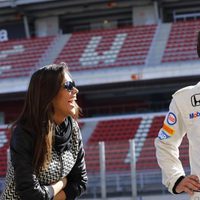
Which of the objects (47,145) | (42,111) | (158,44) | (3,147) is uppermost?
(42,111)

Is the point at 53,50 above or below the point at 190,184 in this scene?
below

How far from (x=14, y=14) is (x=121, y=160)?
12.6 metres

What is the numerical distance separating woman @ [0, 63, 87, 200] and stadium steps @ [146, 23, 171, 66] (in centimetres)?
1562

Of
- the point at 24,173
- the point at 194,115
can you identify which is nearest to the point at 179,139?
the point at 194,115

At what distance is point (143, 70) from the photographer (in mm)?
17594

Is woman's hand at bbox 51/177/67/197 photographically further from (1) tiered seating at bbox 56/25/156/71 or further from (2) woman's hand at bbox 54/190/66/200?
(1) tiered seating at bbox 56/25/156/71

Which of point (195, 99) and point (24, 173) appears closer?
point (24, 173)

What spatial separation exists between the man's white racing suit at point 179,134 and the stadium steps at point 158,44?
51.0 ft

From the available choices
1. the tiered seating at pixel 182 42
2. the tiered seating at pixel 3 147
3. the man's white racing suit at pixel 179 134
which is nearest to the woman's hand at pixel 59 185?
the man's white racing suit at pixel 179 134

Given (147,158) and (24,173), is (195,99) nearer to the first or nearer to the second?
(24,173)

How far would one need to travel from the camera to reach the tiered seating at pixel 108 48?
1882cm

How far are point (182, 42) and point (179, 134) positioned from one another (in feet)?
55.8

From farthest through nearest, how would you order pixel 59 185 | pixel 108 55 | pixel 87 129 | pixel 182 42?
pixel 108 55 → pixel 182 42 → pixel 87 129 → pixel 59 185

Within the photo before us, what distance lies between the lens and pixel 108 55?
762 inches
